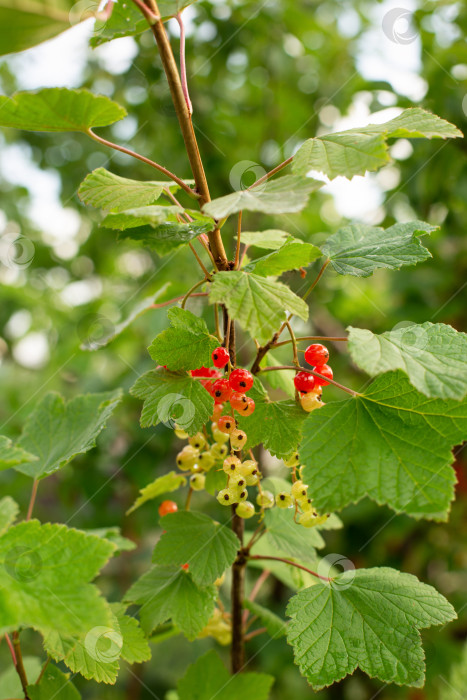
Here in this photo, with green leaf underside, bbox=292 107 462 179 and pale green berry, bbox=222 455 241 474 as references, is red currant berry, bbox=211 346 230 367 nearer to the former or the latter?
pale green berry, bbox=222 455 241 474

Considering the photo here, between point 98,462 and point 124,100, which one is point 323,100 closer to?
point 124,100

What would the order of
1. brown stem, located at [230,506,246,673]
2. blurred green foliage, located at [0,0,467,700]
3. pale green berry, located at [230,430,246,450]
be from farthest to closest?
blurred green foliage, located at [0,0,467,700] → brown stem, located at [230,506,246,673] → pale green berry, located at [230,430,246,450]

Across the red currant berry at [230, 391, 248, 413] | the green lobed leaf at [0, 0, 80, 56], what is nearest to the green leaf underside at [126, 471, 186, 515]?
the red currant berry at [230, 391, 248, 413]

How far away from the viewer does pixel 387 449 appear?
25.3 inches

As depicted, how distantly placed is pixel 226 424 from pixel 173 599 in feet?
0.98

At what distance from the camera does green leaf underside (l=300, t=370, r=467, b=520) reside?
1.98 ft

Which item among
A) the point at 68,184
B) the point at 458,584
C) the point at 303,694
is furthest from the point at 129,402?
the point at 458,584

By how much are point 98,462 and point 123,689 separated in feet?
3.95

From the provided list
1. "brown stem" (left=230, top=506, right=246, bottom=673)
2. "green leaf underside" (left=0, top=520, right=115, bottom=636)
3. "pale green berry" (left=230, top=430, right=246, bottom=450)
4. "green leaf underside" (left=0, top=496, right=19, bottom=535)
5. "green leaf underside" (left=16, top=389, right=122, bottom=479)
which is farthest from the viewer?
"green leaf underside" (left=16, top=389, right=122, bottom=479)

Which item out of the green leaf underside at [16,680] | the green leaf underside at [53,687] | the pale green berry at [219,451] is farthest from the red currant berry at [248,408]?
the green leaf underside at [16,680]

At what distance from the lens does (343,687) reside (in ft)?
7.01

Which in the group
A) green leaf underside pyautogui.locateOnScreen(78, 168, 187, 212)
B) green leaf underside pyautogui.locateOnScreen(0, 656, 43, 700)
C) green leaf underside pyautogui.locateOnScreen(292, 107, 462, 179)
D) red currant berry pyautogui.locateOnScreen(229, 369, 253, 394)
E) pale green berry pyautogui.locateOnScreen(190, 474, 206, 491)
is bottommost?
green leaf underside pyautogui.locateOnScreen(0, 656, 43, 700)

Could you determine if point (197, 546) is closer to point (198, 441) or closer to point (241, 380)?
point (198, 441)

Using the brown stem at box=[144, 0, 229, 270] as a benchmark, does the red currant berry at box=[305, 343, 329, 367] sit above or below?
below
